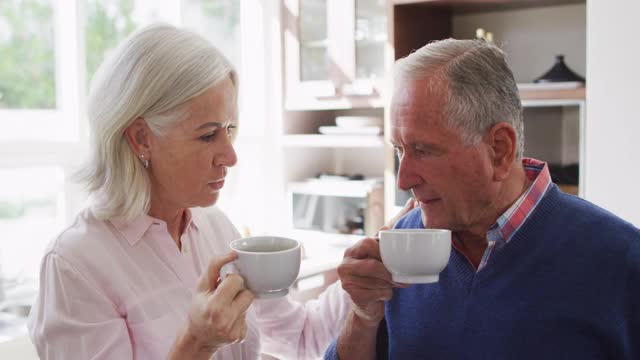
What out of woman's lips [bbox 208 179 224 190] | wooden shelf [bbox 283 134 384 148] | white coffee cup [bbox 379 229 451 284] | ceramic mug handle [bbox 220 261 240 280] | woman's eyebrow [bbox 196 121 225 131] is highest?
woman's eyebrow [bbox 196 121 225 131]

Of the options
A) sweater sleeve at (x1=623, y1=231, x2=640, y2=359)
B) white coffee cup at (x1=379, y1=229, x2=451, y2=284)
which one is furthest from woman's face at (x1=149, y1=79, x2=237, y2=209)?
sweater sleeve at (x1=623, y1=231, x2=640, y2=359)

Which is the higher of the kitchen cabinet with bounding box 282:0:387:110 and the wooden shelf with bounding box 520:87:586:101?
the kitchen cabinet with bounding box 282:0:387:110

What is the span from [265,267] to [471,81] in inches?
19.8

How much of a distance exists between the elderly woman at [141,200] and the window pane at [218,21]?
7.28 ft

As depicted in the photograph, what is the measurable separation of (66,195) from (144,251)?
1.66 m

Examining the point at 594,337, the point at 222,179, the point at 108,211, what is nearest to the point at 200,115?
the point at 222,179

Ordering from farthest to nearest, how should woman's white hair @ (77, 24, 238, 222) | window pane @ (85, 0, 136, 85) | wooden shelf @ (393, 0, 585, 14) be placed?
1. wooden shelf @ (393, 0, 585, 14)
2. window pane @ (85, 0, 136, 85)
3. woman's white hair @ (77, 24, 238, 222)

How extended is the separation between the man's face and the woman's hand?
0.36 m

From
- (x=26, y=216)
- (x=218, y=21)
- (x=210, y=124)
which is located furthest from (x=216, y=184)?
(x=218, y=21)

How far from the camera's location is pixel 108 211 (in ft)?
4.46

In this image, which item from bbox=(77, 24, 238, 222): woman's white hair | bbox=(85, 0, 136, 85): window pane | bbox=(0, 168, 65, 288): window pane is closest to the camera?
bbox=(77, 24, 238, 222): woman's white hair

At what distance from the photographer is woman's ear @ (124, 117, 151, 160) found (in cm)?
138

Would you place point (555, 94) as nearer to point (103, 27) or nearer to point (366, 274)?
point (366, 274)

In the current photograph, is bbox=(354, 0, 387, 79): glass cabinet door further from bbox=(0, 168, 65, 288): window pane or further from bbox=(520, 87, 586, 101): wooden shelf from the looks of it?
bbox=(0, 168, 65, 288): window pane
